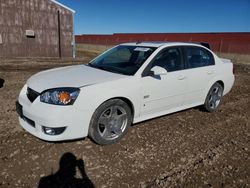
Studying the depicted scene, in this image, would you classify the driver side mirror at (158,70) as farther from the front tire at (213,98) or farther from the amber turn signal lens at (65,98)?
the front tire at (213,98)

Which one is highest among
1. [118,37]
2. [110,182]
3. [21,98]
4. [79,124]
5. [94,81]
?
[118,37]

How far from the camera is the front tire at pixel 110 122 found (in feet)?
11.7

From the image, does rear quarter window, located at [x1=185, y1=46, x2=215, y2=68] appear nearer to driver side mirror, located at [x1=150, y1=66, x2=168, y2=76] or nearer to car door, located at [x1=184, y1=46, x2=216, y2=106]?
car door, located at [x1=184, y1=46, x2=216, y2=106]

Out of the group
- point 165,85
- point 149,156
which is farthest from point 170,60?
point 149,156

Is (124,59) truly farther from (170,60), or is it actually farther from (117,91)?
(117,91)

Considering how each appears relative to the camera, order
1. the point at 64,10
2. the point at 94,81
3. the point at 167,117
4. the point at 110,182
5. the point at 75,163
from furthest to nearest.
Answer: the point at 64,10, the point at 167,117, the point at 94,81, the point at 75,163, the point at 110,182

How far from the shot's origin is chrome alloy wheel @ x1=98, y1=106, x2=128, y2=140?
12.2 ft

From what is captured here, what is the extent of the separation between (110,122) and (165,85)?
4.04ft

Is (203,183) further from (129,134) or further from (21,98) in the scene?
(21,98)

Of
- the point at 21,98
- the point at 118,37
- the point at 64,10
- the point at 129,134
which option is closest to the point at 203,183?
the point at 129,134

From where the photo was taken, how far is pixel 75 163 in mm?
3312

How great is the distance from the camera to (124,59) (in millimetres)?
4637

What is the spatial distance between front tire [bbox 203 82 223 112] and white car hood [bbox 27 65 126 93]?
100 inches

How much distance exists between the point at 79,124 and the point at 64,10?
51.4 ft
